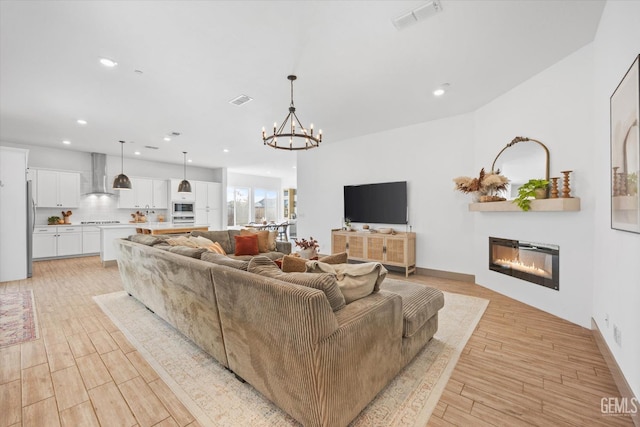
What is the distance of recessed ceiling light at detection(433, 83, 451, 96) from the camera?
361 cm

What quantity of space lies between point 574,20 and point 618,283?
2.28 meters

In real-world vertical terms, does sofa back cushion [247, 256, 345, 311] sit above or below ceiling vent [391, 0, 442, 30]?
below

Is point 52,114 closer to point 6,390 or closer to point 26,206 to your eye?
point 26,206

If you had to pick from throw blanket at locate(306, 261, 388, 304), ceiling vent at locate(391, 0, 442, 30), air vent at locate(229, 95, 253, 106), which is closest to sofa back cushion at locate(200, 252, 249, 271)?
throw blanket at locate(306, 261, 388, 304)

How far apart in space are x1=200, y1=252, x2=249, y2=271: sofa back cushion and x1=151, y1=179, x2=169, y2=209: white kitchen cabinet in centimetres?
747

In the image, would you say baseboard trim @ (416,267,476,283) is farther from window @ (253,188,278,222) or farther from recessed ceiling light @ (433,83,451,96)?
window @ (253,188,278,222)

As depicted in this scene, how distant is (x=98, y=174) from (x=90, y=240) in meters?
1.82

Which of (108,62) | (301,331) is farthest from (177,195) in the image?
(301,331)

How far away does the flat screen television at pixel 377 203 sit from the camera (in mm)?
5371

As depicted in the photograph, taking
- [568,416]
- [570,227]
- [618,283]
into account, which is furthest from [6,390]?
[570,227]

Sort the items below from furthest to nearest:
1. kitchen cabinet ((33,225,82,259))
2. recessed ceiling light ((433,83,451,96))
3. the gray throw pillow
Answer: kitchen cabinet ((33,225,82,259)), recessed ceiling light ((433,83,451,96)), the gray throw pillow

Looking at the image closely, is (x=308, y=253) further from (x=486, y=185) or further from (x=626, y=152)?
(x=626, y=152)

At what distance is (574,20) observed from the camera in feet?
7.96

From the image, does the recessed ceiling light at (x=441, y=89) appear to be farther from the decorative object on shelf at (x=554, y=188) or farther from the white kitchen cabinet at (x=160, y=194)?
the white kitchen cabinet at (x=160, y=194)
